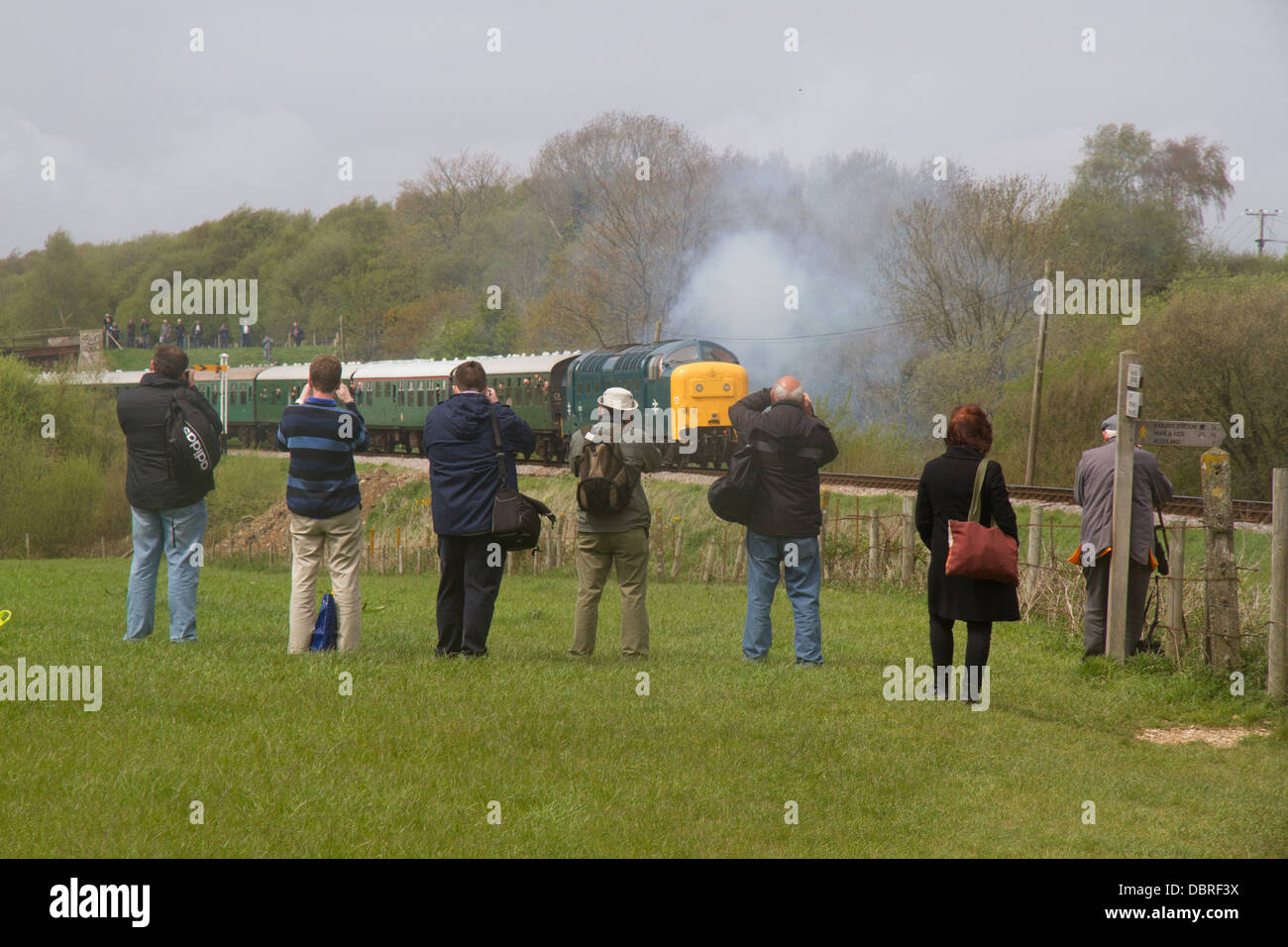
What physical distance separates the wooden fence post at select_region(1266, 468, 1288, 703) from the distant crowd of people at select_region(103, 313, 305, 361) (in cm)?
6383

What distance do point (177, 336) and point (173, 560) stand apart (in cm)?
7836

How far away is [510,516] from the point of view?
8.05 m

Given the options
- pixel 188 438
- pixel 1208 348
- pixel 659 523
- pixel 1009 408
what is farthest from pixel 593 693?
pixel 1009 408

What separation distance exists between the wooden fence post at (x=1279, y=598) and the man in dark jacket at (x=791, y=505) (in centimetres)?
283

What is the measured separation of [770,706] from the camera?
7.16 m

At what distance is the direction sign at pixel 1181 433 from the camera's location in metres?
8.90

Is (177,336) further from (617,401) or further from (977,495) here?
(977,495)

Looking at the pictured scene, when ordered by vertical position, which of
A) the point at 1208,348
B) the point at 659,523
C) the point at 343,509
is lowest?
the point at 659,523

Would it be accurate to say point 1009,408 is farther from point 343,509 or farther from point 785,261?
point 343,509

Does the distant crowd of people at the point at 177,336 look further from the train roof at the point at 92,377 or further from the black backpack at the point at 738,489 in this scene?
the black backpack at the point at 738,489

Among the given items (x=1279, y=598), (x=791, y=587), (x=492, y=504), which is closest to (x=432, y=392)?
(x=791, y=587)

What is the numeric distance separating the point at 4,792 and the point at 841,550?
13.2 metres

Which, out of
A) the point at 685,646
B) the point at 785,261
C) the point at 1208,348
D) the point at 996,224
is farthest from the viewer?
the point at 785,261

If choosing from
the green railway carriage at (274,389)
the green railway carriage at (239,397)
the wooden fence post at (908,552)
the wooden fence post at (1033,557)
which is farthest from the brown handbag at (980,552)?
the green railway carriage at (239,397)
